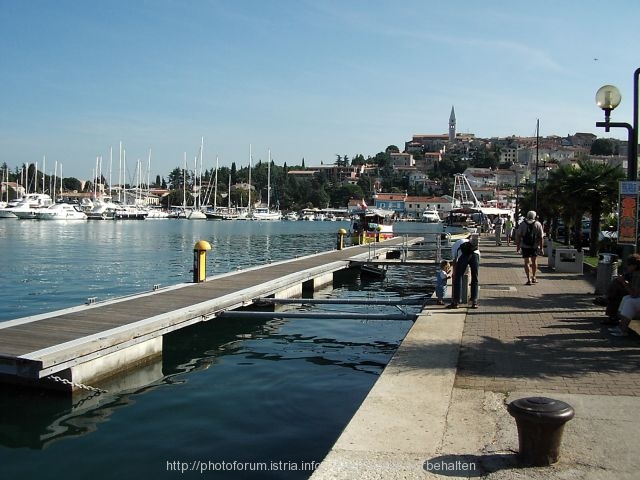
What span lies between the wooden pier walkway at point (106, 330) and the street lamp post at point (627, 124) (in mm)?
8397

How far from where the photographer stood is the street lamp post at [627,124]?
11398 millimetres

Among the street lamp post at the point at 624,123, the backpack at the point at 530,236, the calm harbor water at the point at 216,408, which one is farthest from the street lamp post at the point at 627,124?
the calm harbor water at the point at 216,408

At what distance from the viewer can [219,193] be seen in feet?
625

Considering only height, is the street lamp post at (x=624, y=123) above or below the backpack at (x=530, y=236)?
above

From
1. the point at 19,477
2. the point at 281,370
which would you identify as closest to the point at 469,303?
the point at 281,370

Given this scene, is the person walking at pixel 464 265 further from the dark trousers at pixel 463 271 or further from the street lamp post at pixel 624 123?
the street lamp post at pixel 624 123

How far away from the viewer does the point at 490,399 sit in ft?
22.2

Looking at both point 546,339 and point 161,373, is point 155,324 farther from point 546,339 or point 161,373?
point 546,339

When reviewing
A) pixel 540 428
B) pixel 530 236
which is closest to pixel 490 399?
pixel 540 428

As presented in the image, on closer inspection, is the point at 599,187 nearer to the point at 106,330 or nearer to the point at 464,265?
the point at 464,265

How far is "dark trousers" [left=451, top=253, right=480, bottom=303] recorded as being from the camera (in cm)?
1293

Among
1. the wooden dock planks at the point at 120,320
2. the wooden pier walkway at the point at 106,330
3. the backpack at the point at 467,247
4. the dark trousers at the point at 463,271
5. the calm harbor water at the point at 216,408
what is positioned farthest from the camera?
the backpack at the point at 467,247

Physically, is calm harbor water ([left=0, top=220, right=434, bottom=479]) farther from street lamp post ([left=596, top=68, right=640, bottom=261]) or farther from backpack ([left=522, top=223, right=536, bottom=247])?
street lamp post ([left=596, top=68, right=640, bottom=261])

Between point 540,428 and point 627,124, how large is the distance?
29.3 ft
